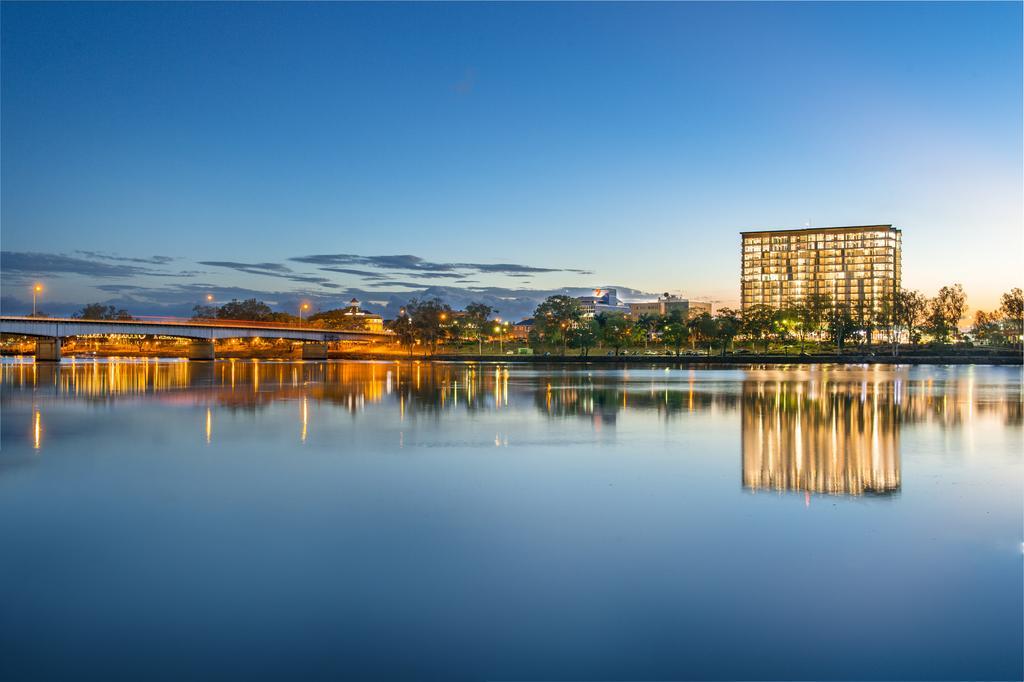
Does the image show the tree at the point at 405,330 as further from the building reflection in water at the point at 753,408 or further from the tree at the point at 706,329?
the building reflection in water at the point at 753,408

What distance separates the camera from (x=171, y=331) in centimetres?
10600

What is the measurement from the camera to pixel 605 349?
461ft

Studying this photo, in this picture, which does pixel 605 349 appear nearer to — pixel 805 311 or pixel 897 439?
pixel 805 311

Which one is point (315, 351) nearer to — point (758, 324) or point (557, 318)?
point (557, 318)

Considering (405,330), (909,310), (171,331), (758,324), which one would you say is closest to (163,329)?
(171,331)

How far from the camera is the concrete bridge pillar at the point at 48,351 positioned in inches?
3625

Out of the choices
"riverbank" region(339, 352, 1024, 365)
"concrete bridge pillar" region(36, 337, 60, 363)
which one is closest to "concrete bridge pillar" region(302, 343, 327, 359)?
"riverbank" region(339, 352, 1024, 365)

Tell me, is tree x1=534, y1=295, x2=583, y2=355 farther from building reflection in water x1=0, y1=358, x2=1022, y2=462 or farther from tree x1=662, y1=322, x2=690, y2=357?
building reflection in water x1=0, y1=358, x2=1022, y2=462

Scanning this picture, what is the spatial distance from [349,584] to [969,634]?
5588 mm

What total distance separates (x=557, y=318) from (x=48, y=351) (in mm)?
80392

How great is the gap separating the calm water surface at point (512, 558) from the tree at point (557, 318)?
4507 inches

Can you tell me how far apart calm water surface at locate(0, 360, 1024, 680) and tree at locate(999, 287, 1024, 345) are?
439 ft

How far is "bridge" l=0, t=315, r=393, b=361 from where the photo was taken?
292ft

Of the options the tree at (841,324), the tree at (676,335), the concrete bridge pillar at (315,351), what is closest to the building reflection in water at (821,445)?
the tree at (676,335)
